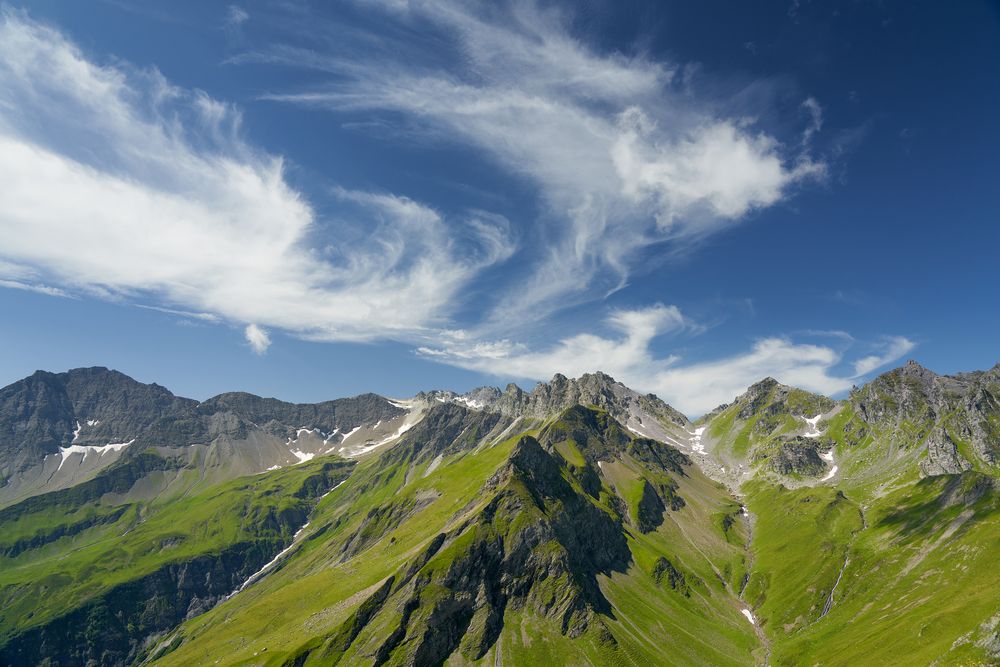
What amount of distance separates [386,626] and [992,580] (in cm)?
19856

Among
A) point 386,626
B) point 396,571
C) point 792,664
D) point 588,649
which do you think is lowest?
point 792,664

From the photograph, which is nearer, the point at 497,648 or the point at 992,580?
the point at 992,580

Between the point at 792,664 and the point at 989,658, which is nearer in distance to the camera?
the point at 989,658

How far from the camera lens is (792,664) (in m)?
199

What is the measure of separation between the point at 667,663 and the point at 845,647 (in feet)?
200

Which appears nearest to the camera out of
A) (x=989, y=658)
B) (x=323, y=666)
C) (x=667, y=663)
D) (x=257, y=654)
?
(x=989, y=658)

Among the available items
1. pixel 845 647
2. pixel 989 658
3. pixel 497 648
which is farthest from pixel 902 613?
pixel 497 648

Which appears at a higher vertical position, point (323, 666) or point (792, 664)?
point (323, 666)

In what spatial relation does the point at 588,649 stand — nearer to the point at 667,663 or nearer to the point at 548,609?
the point at 548,609

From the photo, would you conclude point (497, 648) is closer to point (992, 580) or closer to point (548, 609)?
point (548, 609)

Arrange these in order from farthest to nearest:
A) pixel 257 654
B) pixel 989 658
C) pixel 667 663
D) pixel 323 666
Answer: pixel 667 663 → pixel 257 654 → pixel 323 666 → pixel 989 658

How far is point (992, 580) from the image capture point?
6762 inches

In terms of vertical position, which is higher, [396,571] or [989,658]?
[396,571]

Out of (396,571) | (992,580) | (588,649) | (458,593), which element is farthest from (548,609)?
(992,580)
